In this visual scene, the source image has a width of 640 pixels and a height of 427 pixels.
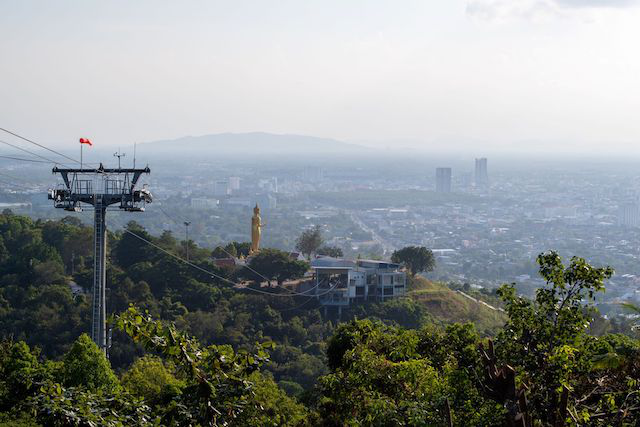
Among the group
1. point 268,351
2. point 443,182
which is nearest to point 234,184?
point 443,182

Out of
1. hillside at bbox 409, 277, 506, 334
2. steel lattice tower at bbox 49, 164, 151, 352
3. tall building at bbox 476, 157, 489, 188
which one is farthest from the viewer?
tall building at bbox 476, 157, 489, 188

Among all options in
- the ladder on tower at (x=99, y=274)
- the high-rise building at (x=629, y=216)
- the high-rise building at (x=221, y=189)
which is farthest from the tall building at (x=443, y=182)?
the ladder on tower at (x=99, y=274)

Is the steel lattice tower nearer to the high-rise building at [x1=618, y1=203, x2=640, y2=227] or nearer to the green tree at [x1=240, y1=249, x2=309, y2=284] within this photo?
the green tree at [x1=240, y1=249, x2=309, y2=284]

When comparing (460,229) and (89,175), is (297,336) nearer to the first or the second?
(89,175)

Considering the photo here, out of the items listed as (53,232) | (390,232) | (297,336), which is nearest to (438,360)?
(297,336)

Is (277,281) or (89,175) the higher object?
(89,175)

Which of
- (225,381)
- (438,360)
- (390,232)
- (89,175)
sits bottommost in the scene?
(390,232)

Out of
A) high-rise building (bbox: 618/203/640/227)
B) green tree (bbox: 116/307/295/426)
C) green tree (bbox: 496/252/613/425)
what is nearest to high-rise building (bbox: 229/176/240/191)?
high-rise building (bbox: 618/203/640/227)
